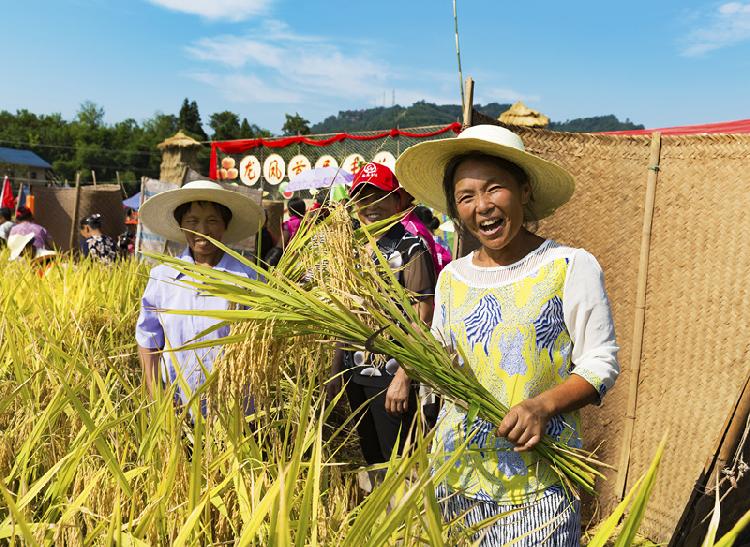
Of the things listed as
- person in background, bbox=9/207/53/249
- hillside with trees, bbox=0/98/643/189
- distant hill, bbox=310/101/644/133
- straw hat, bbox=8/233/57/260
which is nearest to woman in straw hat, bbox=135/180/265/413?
straw hat, bbox=8/233/57/260

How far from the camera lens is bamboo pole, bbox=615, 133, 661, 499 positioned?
281 cm

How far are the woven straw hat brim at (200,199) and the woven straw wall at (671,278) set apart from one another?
1.15 metres

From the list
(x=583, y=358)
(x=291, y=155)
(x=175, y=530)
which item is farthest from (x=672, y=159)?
(x=291, y=155)

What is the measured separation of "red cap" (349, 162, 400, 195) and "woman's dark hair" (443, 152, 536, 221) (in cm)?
76

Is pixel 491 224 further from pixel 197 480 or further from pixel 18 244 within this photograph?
pixel 18 244

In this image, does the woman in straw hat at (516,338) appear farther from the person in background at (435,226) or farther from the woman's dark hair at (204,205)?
the person in background at (435,226)

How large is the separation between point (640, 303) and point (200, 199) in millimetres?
1876

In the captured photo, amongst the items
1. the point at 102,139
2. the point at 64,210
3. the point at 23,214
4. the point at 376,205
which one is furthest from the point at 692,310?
the point at 102,139

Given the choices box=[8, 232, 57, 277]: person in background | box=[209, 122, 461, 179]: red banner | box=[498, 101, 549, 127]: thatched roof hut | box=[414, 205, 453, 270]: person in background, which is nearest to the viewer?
box=[414, 205, 453, 270]: person in background

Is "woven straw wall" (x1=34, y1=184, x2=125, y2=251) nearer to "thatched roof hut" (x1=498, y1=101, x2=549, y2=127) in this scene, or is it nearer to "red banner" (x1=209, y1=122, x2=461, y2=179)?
"red banner" (x1=209, y1=122, x2=461, y2=179)

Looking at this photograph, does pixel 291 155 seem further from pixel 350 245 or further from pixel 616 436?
pixel 350 245

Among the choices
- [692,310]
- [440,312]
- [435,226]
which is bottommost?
[692,310]

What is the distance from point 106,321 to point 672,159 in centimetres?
268

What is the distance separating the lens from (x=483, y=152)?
1452 mm
